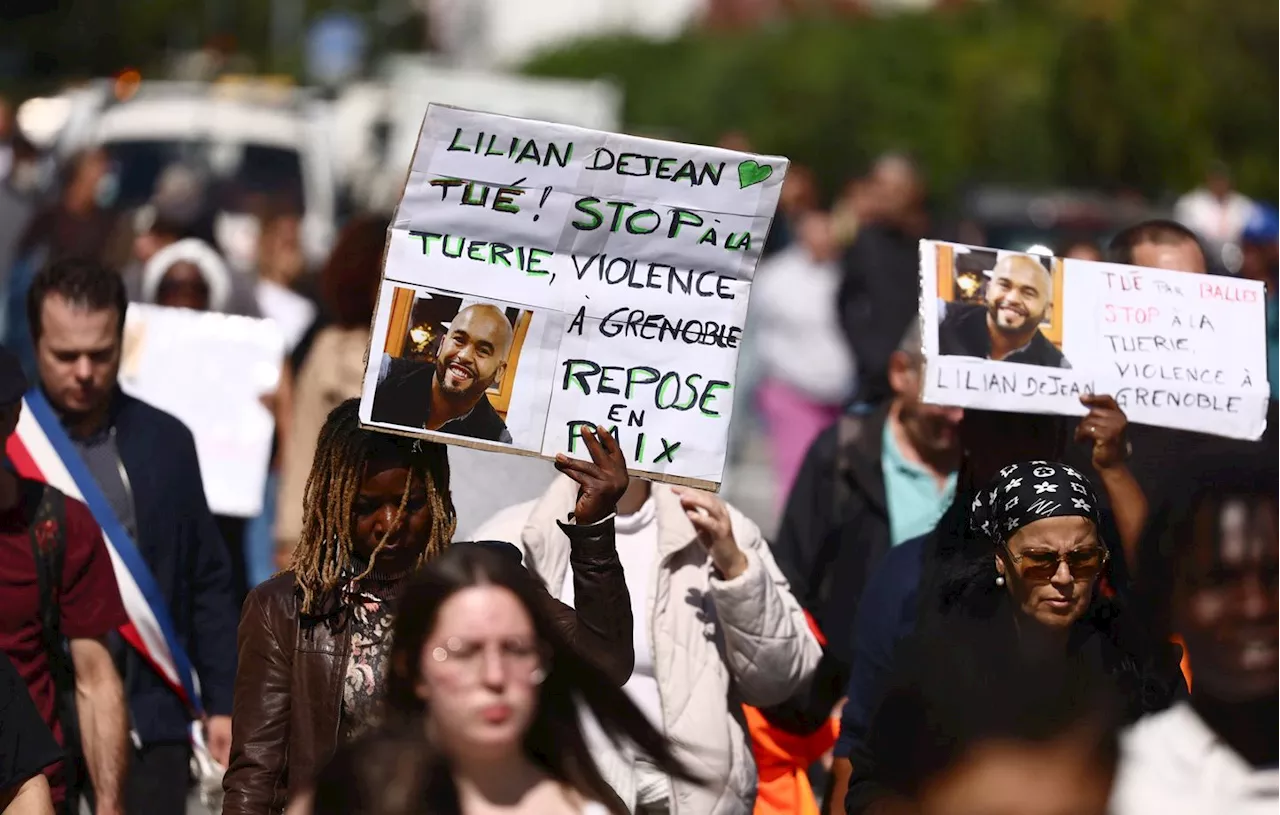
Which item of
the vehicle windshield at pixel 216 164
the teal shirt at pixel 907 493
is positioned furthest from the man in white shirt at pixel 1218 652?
the vehicle windshield at pixel 216 164

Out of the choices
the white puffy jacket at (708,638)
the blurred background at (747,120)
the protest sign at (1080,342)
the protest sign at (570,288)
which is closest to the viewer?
the protest sign at (570,288)

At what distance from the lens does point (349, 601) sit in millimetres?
4539

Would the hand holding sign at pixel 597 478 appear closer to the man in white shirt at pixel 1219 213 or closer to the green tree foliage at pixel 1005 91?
the man in white shirt at pixel 1219 213

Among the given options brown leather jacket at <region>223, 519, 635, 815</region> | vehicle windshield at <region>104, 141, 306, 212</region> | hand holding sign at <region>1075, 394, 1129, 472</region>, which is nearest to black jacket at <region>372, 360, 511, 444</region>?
brown leather jacket at <region>223, 519, 635, 815</region>

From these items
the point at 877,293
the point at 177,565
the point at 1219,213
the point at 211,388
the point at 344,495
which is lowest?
the point at 177,565

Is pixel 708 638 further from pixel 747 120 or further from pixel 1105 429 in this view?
pixel 747 120

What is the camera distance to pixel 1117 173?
3469 centimetres

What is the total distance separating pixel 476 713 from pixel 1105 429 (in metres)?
2.46

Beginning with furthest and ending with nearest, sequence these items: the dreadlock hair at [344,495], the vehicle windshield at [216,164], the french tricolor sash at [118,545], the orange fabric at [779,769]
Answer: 1. the vehicle windshield at [216,164]
2. the french tricolor sash at [118,545]
3. the orange fabric at [779,769]
4. the dreadlock hair at [344,495]

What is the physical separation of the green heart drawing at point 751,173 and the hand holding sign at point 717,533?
820 mm

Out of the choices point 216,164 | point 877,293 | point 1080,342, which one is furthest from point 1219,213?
point 1080,342

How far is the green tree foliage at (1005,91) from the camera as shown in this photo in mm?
33594

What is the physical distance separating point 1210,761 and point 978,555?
4.50 ft

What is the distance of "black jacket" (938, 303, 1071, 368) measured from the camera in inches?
220
